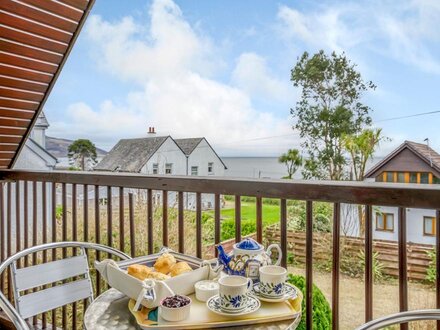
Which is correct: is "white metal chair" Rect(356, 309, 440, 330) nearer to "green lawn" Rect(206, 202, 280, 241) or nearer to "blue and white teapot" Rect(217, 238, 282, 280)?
"blue and white teapot" Rect(217, 238, 282, 280)

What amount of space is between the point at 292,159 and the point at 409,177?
1.44m

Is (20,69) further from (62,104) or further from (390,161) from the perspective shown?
(390,161)

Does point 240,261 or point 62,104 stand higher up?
point 62,104

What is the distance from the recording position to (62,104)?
4.10 m

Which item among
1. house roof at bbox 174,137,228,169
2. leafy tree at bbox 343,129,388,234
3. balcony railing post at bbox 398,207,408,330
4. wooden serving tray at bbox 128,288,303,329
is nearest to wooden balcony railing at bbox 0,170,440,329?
balcony railing post at bbox 398,207,408,330

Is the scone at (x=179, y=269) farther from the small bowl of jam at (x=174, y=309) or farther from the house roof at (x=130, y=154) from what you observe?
the house roof at (x=130, y=154)

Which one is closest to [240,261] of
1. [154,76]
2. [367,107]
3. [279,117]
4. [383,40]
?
[367,107]

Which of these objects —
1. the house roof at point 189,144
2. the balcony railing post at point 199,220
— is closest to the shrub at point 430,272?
the balcony railing post at point 199,220

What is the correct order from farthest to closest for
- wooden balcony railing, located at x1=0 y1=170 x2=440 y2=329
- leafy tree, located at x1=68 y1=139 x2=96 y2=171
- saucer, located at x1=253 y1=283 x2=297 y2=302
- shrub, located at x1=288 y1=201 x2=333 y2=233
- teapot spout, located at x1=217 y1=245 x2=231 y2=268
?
leafy tree, located at x1=68 y1=139 x2=96 y2=171, shrub, located at x1=288 y1=201 x2=333 y2=233, wooden balcony railing, located at x1=0 y1=170 x2=440 y2=329, teapot spout, located at x1=217 y1=245 x2=231 y2=268, saucer, located at x1=253 y1=283 x2=297 y2=302

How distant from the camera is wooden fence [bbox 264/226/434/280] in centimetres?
190

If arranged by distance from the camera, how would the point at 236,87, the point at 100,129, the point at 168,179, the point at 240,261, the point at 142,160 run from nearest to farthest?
the point at 240,261, the point at 168,179, the point at 142,160, the point at 100,129, the point at 236,87

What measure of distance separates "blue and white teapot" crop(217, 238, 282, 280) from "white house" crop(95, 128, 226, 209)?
151 cm

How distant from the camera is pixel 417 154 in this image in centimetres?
234

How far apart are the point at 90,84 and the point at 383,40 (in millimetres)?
3590
